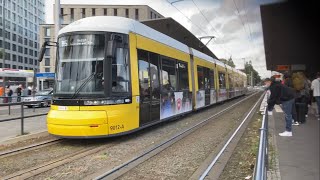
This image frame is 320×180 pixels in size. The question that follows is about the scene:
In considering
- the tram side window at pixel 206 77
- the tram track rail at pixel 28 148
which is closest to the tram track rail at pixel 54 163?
the tram track rail at pixel 28 148

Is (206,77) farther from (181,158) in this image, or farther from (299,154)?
(299,154)

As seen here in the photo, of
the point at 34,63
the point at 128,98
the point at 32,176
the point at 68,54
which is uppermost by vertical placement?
the point at 34,63

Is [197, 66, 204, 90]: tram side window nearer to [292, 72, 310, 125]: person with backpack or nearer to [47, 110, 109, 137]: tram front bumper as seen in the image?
[292, 72, 310, 125]: person with backpack

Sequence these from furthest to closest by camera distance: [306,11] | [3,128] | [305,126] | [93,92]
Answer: [3,128] → [305,126] → [93,92] → [306,11]

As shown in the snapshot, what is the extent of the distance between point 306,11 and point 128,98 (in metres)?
8.39

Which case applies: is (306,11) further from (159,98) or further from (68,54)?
(159,98)

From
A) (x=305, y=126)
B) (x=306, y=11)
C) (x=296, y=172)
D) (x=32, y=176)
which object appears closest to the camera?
(x=306, y=11)

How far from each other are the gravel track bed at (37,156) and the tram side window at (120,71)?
5.44 feet

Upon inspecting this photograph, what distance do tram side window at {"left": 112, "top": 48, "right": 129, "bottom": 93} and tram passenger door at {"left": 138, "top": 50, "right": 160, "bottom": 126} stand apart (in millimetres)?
853

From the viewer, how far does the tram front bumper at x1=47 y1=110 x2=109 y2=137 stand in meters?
8.62

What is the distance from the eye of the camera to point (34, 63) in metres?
127

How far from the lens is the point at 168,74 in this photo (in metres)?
12.9

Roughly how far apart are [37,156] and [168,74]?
6173 mm

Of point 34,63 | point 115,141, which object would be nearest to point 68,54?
point 115,141
